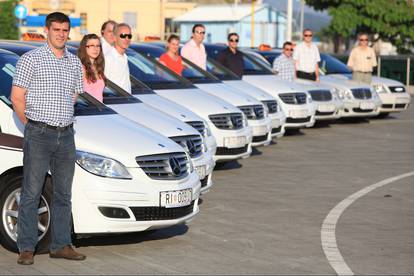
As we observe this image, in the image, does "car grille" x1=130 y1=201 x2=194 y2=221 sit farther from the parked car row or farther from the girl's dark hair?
the girl's dark hair

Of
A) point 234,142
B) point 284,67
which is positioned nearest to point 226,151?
point 234,142

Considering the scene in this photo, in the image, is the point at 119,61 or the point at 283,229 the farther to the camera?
the point at 119,61

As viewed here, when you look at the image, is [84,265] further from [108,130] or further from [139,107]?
[139,107]

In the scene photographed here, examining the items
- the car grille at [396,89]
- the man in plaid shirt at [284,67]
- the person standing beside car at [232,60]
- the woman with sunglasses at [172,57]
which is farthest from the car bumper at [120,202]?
the car grille at [396,89]

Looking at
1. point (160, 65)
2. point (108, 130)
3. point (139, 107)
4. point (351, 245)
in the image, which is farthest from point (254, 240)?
point (160, 65)

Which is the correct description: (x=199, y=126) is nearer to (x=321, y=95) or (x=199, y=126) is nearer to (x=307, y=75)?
(x=321, y=95)

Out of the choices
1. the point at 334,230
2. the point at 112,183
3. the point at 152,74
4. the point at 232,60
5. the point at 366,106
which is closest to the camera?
the point at 112,183

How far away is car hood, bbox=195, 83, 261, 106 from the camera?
16031 mm

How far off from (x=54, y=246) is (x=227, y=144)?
609cm

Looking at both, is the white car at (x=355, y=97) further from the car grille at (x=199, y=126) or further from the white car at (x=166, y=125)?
the white car at (x=166, y=125)

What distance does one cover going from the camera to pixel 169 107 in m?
13.3

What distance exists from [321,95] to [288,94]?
212 cm

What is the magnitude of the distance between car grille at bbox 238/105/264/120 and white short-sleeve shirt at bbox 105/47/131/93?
3.22 m

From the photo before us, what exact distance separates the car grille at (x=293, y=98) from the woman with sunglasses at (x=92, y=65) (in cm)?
894
